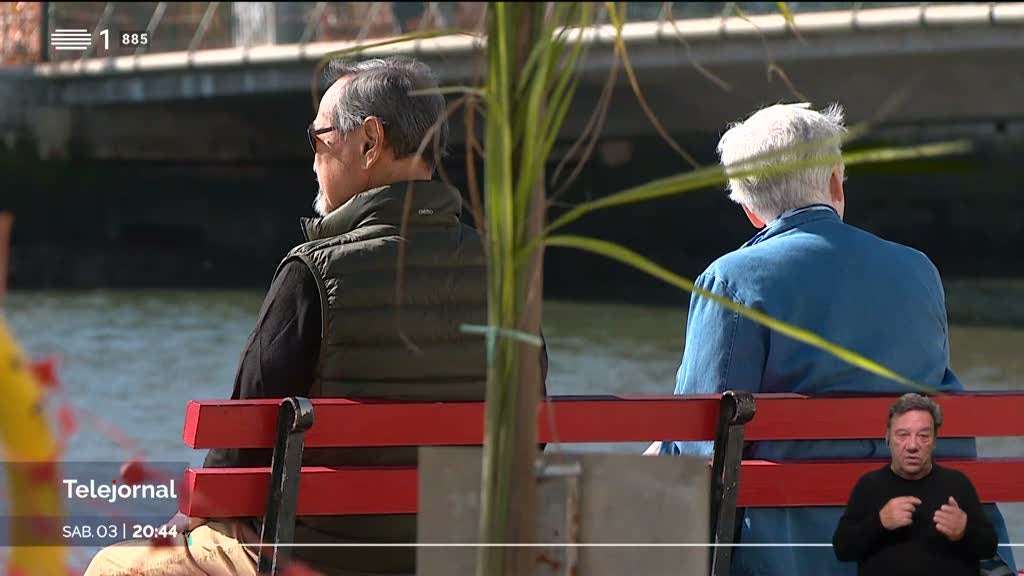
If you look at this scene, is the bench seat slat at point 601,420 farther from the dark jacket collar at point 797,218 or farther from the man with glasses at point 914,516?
the dark jacket collar at point 797,218

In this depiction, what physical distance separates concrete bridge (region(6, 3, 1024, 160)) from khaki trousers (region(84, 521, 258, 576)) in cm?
1440

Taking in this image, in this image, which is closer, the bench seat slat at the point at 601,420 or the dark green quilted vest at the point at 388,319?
the bench seat slat at the point at 601,420

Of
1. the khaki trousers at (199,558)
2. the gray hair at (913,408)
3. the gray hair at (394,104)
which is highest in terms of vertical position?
the gray hair at (394,104)

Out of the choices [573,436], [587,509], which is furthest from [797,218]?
[587,509]

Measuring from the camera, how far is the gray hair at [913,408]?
259cm

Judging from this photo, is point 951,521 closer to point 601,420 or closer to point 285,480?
point 601,420

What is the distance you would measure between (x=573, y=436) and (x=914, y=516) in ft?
1.51

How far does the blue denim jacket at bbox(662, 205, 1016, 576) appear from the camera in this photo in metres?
2.89

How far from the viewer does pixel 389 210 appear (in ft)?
9.30

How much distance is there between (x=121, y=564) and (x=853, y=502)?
3.23ft

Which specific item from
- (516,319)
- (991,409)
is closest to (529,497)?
(516,319)

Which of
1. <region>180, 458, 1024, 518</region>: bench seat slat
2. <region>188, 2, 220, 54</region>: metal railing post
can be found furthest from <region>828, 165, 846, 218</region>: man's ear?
<region>188, 2, 220, 54</region>: metal railing post

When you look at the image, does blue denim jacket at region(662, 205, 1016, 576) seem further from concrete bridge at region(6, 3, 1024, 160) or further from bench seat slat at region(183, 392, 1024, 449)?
concrete bridge at region(6, 3, 1024, 160)

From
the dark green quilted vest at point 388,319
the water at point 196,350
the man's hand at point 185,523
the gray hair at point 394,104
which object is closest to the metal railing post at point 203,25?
the water at point 196,350
